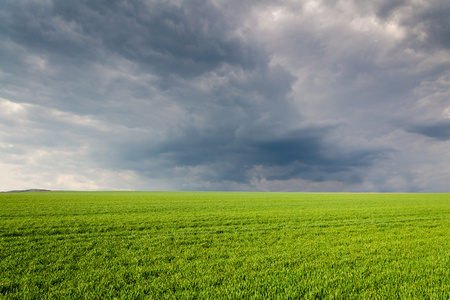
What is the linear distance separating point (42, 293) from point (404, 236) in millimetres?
14891

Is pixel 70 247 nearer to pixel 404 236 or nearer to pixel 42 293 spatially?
pixel 42 293

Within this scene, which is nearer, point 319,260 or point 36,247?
point 319,260

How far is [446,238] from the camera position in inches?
425

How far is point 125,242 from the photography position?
32.9ft

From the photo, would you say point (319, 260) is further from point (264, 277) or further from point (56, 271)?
point (56, 271)

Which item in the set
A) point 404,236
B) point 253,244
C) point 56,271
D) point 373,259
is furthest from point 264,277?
point 404,236

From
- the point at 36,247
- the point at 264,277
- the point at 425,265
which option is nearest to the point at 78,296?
the point at 264,277

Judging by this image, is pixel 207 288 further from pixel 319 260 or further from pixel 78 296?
pixel 319 260

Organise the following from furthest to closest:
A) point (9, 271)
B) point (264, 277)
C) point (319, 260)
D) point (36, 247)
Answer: point (36, 247)
point (319, 260)
point (9, 271)
point (264, 277)

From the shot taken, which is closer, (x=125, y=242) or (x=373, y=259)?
(x=373, y=259)

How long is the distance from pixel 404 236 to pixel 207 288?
1120 cm

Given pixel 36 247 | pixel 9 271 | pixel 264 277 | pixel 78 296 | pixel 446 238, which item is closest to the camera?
pixel 78 296

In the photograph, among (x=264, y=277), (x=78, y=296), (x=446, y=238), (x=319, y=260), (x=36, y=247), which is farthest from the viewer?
(x=446, y=238)

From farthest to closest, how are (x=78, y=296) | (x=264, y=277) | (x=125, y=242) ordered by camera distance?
(x=125, y=242) < (x=264, y=277) < (x=78, y=296)
